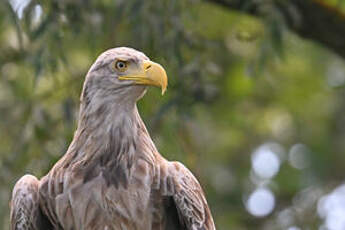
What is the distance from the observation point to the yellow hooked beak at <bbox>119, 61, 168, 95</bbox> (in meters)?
7.89

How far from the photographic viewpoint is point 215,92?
11.7 m

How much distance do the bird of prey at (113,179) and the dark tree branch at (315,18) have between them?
3.01 meters

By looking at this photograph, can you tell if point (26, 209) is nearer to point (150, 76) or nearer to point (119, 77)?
point (119, 77)

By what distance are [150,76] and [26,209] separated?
1192 millimetres

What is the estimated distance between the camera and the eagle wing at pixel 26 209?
8133 millimetres

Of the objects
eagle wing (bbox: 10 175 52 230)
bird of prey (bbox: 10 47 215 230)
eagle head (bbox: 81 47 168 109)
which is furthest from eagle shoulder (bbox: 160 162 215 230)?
eagle wing (bbox: 10 175 52 230)

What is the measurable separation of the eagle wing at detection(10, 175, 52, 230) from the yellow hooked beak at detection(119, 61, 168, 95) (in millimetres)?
956

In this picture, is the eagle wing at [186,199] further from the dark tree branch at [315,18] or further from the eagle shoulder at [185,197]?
the dark tree branch at [315,18]

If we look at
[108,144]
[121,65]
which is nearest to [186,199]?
[108,144]

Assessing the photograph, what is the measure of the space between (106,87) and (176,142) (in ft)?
10.3

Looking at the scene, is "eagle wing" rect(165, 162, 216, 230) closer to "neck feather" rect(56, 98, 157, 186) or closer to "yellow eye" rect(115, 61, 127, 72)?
"neck feather" rect(56, 98, 157, 186)

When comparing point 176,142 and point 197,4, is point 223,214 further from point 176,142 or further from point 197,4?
point 197,4

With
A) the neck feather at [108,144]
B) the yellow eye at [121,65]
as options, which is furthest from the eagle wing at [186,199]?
the yellow eye at [121,65]

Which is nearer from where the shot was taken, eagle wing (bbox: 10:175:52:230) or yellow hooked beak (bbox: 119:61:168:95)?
yellow hooked beak (bbox: 119:61:168:95)
